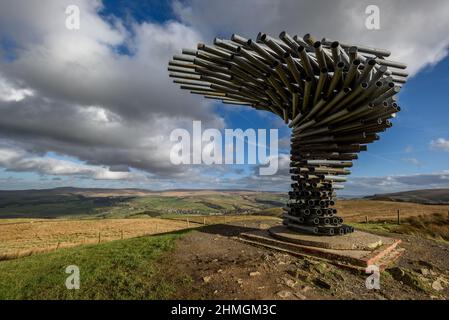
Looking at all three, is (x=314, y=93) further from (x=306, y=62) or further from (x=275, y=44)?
(x=275, y=44)

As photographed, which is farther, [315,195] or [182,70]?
[182,70]

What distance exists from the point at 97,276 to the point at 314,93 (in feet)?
29.3

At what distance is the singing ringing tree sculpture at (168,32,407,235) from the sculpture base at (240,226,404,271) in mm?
720

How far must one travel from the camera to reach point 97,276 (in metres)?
7.01

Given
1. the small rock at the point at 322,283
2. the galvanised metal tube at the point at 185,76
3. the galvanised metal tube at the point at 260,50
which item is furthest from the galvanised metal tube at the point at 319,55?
the small rock at the point at 322,283

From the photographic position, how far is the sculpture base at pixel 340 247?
7.53 metres

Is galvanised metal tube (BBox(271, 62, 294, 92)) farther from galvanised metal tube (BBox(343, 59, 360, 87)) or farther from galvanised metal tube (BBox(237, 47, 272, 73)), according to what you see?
galvanised metal tube (BBox(343, 59, 360, 87))

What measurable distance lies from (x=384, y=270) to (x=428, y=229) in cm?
1275

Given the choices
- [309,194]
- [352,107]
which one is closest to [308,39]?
[352,107]

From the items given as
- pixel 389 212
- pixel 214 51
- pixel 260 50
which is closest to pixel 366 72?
pixel 260 50

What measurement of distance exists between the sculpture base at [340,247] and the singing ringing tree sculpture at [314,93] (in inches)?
28.3

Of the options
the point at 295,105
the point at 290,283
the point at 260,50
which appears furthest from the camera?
the point at 295,105
